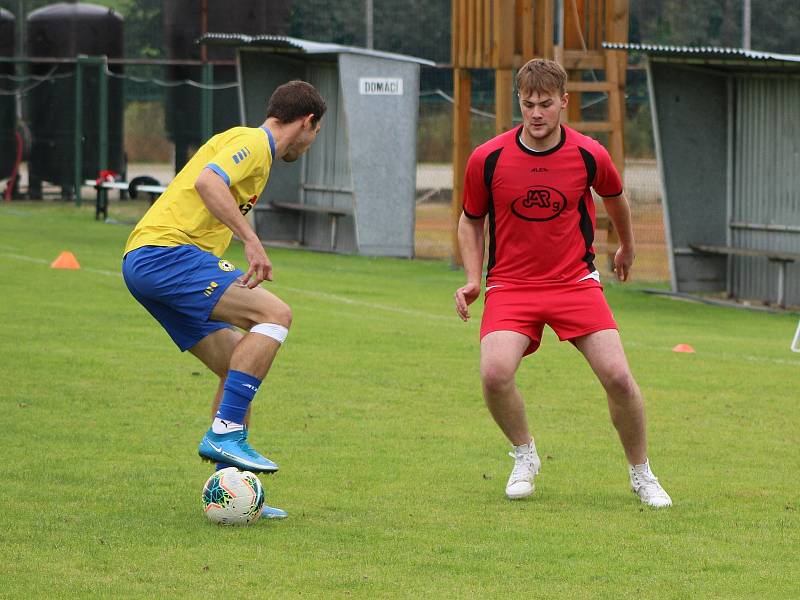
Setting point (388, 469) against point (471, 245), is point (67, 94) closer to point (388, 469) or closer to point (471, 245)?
point (388, 469)

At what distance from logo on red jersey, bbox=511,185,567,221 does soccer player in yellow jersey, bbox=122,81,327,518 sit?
1004mm

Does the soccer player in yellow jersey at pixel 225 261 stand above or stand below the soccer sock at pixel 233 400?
above

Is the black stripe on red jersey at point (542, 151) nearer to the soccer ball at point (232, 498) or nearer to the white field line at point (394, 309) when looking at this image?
the soccer ball at point (232, 498)

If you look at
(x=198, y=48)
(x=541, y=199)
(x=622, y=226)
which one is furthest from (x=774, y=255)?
(x=198, y=48)

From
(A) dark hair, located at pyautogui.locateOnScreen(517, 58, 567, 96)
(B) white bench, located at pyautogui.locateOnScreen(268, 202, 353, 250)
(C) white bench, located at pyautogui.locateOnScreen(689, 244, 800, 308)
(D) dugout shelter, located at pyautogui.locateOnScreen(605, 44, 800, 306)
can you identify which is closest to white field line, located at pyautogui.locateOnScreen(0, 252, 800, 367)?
(C) white bench, located at pyautogui.locateOnScreen(689, 244, 800, 308)

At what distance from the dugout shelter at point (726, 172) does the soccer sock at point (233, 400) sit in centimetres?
1171

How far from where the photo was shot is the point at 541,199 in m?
6.80

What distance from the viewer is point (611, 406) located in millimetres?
6902

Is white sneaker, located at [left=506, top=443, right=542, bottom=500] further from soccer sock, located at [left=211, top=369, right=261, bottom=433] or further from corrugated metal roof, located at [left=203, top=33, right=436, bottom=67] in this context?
corrugated metal roof, located at [left=203, top=33, right=436, bottom=67]

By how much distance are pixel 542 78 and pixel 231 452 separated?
2129 mm

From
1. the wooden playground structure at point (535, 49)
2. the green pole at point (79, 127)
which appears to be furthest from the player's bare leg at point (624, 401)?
the green pole at point (79, 127)

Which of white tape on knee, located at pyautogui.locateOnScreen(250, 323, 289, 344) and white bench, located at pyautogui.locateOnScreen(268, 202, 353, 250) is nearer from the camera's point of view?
white tape on knee, located at pyautogui.locateOnScreen(250, 323, 289, 344)

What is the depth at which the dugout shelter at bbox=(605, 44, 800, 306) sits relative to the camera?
56.8 ft

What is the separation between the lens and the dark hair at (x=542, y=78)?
260 inches
